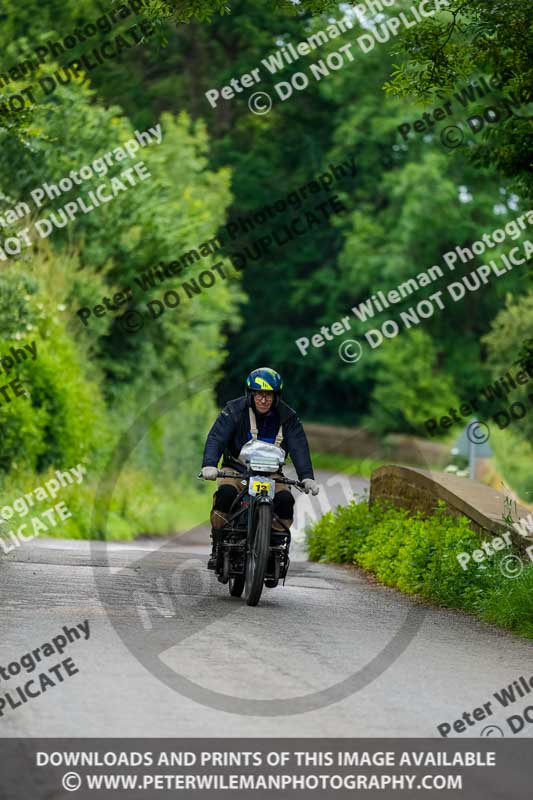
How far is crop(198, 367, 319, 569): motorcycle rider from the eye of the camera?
39.7 feet

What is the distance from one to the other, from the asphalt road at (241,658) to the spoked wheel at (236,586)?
128 millimetres

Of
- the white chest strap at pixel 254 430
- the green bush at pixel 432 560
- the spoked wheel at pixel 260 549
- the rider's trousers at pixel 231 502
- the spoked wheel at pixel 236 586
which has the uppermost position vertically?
the white chest strap at pixel 254 430

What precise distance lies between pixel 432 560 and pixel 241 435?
2848 mm

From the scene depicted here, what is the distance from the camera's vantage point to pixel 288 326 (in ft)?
191

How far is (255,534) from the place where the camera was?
1166cm

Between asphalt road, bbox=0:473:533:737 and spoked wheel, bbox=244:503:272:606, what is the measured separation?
252 mm

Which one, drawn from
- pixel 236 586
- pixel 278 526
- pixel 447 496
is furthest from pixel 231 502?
pixel 447 496

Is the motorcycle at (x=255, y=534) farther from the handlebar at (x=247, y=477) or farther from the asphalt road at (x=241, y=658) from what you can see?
the asphalt road at (x=241, y=658)

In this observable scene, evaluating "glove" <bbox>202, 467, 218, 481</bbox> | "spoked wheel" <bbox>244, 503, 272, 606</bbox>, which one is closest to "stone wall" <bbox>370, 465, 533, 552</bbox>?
"spoked wheel" <bbox>244, 503, 272, 606</bbox>

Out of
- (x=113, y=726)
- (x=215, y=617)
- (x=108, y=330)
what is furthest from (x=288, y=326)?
(x=113, y=726)

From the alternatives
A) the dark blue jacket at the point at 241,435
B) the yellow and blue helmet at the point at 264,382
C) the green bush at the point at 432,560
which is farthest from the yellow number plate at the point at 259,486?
the green bush at the point at 432,560

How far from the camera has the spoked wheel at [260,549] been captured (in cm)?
1149

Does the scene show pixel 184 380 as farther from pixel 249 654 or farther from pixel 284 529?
pixel 249 654
